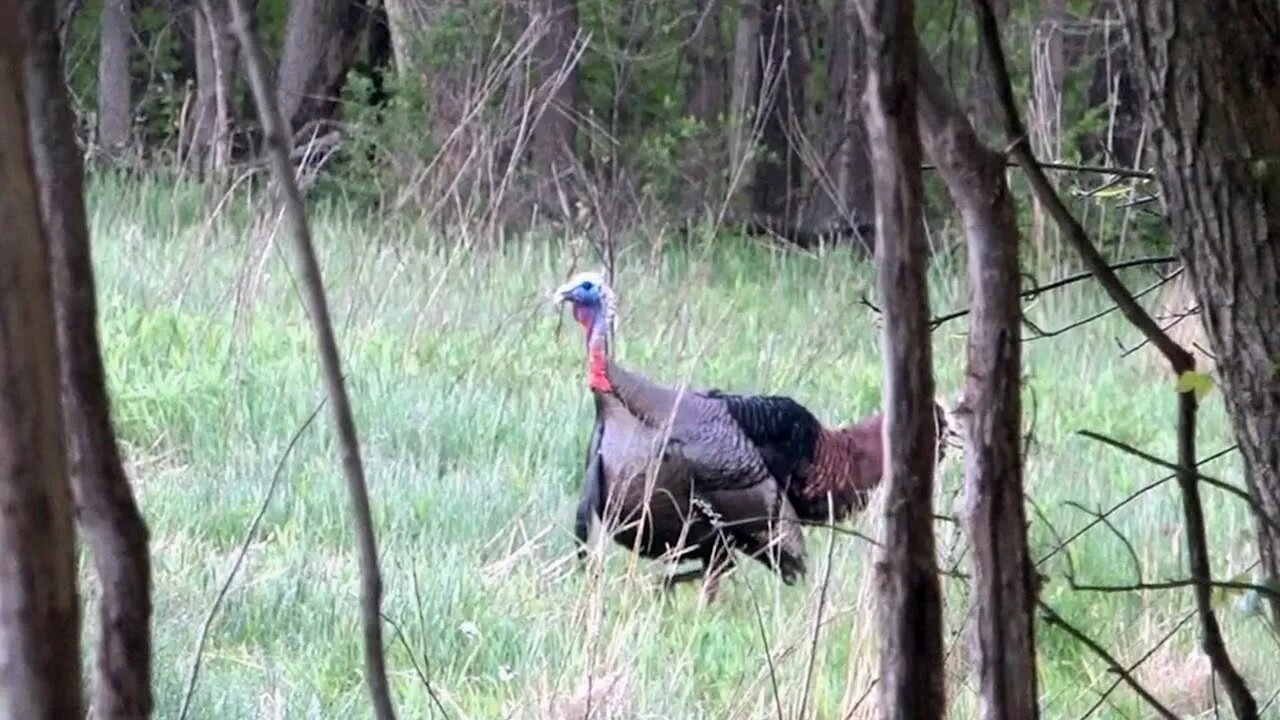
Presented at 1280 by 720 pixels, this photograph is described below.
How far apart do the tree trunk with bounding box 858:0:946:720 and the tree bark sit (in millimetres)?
398

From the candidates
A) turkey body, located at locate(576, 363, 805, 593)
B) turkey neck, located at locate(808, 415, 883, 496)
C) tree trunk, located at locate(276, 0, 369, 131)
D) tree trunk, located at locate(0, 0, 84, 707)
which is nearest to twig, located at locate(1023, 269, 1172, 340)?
tree trunk, located at locate(0, 0, 84, 707)

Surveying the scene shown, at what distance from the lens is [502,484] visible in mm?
4336

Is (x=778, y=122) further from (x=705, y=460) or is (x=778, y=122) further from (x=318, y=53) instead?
(x=705, y=460)

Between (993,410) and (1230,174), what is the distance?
0.54 m

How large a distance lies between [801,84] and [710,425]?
30.5ft

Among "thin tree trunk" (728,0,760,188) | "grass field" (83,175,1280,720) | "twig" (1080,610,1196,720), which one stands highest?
"thin tree trunk" (728,0,760,188)

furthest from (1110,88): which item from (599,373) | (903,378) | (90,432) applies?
(90,432)

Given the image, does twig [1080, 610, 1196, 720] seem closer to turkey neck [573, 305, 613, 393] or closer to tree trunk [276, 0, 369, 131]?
turkey neck [573, 305, 613, 393]

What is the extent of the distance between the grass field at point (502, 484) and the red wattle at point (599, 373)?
0.24 meters

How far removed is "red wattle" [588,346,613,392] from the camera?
451 centimetres

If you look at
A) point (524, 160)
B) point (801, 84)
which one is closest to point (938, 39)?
point (801, 84)

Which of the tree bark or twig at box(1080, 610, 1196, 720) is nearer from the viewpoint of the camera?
the tree bark

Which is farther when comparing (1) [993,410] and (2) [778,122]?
(2) [778,122]

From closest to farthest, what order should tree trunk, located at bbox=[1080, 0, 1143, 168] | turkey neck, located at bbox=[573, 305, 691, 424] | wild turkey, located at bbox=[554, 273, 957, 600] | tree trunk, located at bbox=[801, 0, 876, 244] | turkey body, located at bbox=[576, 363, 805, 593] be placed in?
turkey body, located at bbox=[576, 363, 805, 593] < wild turkey, located at bbox=[554, 273, 957, 600] < turkey neck, located at bbox=[573, 305, 691, 424] < tree trunk, located at bbox=[1080, 0, 1143, 168] < tree trunk, located at bbox=[801, 0, 876, 244]
